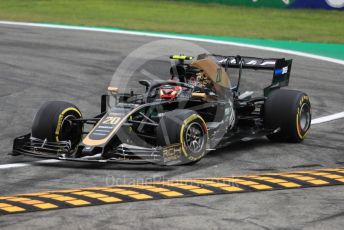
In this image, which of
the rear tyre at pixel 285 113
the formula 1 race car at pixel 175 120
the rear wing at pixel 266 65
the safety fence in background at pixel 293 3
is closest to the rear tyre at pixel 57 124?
the formula 1 race car at pixel 175 120

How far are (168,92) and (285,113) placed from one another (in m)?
2.23

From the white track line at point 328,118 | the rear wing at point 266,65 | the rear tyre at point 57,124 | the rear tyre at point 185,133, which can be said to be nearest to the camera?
the rear tyre at point 185,133

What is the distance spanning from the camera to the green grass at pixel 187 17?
31.5 m

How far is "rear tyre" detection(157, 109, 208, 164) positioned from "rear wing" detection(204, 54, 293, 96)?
262 cm

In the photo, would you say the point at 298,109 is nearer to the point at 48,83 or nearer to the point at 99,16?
the point at 48,83

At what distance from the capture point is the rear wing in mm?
15547

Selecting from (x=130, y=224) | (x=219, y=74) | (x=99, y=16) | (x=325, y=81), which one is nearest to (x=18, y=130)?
(x=219, y=74)

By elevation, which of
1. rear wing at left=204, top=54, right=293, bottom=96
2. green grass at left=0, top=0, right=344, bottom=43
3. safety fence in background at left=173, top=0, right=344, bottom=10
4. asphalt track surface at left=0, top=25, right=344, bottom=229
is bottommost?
asphalt track surface at left=0, top=25, right=344, bottom=229

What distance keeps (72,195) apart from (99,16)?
2500 cm

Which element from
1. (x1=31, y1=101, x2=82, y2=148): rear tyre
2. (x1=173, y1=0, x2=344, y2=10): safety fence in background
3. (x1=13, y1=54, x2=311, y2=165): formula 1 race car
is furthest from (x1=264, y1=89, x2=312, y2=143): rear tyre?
(x1=173, y1=0, x2=344, y2=10): safety fence in background

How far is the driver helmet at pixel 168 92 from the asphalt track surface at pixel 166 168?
47.0 inches

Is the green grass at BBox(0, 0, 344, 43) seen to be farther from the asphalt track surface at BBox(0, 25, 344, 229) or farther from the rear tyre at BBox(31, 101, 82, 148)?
the rear tyre at BBox(31, 101, 82, 148)

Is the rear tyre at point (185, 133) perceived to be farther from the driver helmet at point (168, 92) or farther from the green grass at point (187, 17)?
the green grass at point (187, 17)

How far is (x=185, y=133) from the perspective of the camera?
1293 cm
